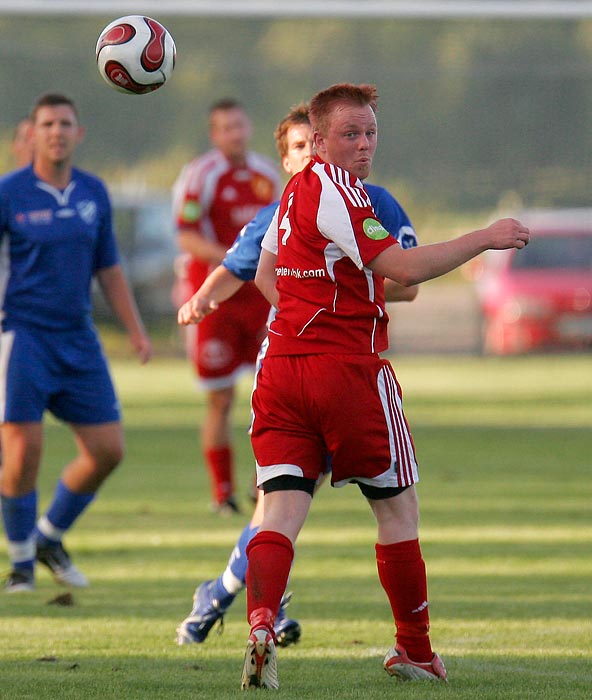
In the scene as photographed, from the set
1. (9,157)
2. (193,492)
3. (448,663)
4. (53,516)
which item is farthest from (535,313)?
(448,663)

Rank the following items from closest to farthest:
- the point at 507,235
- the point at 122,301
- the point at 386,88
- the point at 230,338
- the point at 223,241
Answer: the point at 507,235, the point at 122,301, the point at 230,338, the point at 223,241, the point at 386,88

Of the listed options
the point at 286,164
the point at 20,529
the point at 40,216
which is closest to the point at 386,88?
the point at 40,216

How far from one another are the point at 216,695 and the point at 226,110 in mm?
5933

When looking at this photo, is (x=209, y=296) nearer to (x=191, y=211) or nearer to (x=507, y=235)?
(x=507, y=235)

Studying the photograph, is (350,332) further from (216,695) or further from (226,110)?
(226,110)

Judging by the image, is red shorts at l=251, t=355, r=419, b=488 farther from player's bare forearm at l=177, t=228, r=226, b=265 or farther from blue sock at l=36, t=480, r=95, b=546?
player's bare forearm at l=177, t=228, r=226, b=265

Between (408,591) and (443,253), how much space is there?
1.15 m

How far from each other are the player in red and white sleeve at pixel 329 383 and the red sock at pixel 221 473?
16.3ft

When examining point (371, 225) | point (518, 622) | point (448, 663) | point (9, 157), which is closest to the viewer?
point (371, 225)

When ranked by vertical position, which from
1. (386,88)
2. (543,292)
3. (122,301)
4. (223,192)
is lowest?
(543,292)

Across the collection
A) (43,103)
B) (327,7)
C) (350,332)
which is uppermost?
(327,7)

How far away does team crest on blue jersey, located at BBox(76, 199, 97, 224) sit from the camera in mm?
7398

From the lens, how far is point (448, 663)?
543cm

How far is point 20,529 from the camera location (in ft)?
24.0
